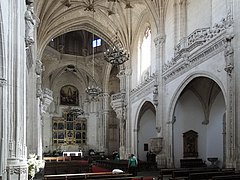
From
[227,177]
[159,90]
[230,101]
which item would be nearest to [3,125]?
[227,177]

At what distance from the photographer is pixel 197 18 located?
65.5 feet

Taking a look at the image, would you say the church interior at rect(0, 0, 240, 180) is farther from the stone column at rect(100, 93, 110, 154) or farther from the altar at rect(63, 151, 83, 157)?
the altar at rect(63, 151, 83, 157)

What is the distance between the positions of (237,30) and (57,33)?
19994 millimetres

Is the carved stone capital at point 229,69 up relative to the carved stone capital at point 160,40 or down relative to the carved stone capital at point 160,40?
down

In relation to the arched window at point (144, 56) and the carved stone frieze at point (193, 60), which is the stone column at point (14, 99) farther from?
the arched window at point (144, 56)

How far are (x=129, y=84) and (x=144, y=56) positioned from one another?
158 inches

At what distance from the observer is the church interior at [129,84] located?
11.2 m

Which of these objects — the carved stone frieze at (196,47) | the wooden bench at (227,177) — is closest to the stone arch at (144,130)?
the carved stone frieze at (196,47)

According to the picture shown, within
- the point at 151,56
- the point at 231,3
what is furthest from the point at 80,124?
the point at 231,3

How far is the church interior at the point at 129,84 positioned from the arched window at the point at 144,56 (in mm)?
98

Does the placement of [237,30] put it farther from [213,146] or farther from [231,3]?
[213,146]

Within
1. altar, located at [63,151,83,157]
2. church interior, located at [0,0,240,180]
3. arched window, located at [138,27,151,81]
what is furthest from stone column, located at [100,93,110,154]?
arched window, located at [138,27,151,81]

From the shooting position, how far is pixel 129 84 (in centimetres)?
3209

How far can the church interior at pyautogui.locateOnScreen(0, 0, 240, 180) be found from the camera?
11.2m
